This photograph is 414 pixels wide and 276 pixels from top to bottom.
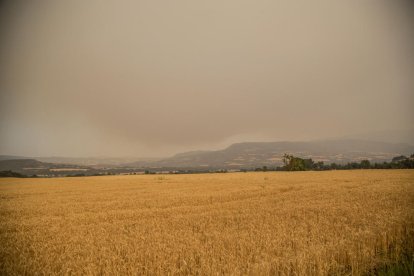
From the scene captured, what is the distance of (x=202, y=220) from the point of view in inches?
516

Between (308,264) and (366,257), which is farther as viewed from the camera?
(366,257)

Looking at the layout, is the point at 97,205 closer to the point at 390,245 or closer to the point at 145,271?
the point at 145,271

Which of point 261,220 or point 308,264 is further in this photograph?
point 261,220

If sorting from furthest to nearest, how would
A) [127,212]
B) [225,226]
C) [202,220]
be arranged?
[127,212] < [202,220] < [225,226]

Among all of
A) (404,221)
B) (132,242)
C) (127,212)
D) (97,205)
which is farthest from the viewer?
(97,205)

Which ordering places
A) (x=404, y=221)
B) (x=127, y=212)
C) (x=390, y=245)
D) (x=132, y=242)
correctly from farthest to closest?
(x=127, y=212) < (x=404, y=221) < (x=132, y=242) < (x=390, y=245)

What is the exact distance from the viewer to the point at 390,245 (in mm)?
8688

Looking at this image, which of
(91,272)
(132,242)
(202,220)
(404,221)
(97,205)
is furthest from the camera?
(97,205)

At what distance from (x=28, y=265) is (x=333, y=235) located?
914 cm

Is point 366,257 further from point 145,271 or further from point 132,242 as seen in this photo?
point 132,242

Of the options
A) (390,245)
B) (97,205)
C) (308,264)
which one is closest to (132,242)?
(308,264)

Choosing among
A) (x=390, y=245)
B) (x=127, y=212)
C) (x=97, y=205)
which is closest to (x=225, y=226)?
(x=390, y=245)

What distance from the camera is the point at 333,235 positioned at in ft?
31.4

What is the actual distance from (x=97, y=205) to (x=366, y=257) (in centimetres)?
Result: 1722
